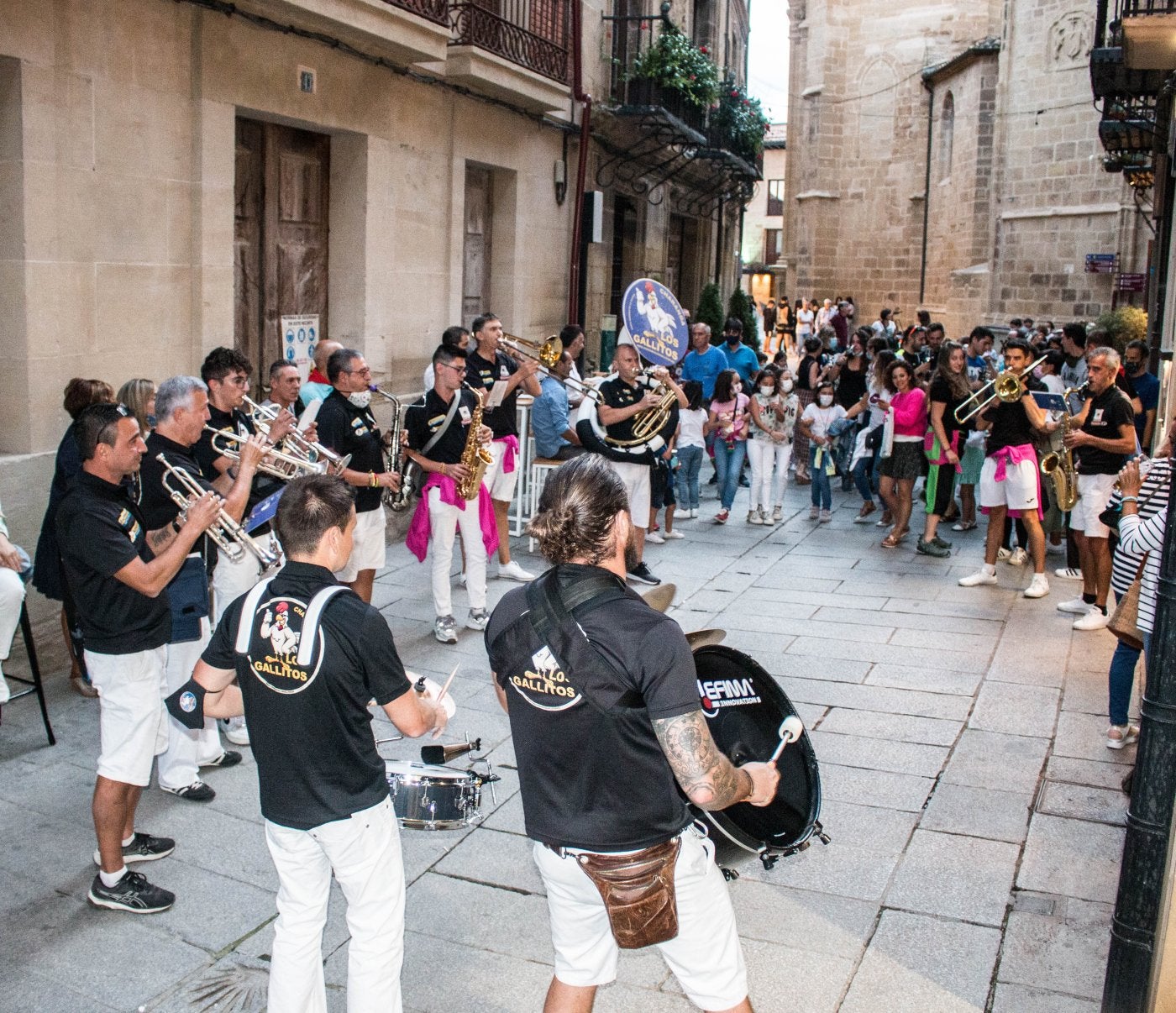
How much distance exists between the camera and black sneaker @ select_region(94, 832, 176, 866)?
4840 mm

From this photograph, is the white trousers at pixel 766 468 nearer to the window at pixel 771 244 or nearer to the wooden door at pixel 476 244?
the wooden door at pixel 476 244

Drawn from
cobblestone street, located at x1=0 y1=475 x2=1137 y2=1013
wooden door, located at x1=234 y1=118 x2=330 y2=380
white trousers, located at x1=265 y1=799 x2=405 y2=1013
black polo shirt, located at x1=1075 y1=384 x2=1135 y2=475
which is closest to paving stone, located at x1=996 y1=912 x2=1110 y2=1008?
cobblestone street, located at x1=0 y1=475 x2=1137 y2=1013

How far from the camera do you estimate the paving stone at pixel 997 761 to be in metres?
5.86

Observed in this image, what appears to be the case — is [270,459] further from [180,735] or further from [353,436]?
[180,735]

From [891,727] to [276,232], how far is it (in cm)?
622

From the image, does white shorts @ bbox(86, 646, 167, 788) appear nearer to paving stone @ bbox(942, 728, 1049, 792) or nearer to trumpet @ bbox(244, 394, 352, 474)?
trumpet @ bbox(244, 394, 352, 474)

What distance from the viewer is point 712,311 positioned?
19.3 metres

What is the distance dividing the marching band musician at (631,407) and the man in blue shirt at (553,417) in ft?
2.72

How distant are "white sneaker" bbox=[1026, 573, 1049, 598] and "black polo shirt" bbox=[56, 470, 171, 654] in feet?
22.1

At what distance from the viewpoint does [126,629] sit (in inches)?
178

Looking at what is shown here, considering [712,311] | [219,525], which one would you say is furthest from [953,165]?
[219,525]

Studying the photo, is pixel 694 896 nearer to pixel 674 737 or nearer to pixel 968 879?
pixel 674 737

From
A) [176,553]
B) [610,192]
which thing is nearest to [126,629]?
[176,553]

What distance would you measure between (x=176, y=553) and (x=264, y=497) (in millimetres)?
2209
